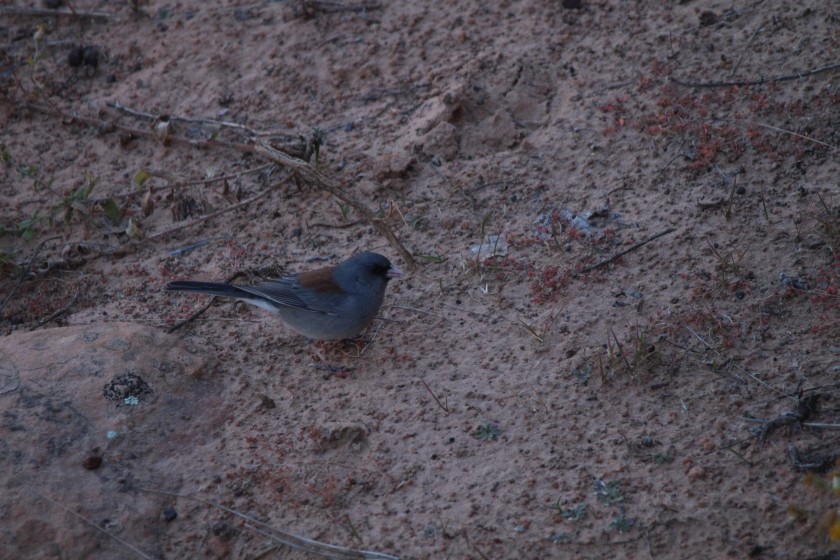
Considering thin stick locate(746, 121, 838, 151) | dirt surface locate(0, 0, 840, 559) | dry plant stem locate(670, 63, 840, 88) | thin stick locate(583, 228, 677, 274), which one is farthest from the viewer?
dry plant stem locate(670, 63, 840, 88)

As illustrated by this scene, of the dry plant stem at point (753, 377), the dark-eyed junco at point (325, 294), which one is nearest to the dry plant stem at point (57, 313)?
the dark-eyed junco at point (325, 294)

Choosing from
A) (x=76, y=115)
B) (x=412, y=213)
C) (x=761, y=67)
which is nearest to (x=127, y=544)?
(x=412, y=213)

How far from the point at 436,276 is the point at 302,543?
182 cm

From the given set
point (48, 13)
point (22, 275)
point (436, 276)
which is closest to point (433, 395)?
point (436, 276)

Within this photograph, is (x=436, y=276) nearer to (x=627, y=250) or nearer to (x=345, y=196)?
(x=345, y=196)

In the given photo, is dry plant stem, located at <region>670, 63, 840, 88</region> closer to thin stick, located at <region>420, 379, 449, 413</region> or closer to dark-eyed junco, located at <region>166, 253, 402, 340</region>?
dark-eyed junco, located at <region>166, 253, 402, 340</region>

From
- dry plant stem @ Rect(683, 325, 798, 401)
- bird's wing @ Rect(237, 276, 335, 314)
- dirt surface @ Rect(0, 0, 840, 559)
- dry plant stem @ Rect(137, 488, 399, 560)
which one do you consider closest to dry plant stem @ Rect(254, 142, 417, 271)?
dirt surface @ Rect(0, 0, 840, 559)

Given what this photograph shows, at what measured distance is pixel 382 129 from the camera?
225 inches

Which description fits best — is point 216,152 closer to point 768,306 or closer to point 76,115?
point 76,115

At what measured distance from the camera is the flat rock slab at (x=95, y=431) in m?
3.50

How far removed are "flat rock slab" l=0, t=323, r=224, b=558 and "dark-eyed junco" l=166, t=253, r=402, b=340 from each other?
408mm

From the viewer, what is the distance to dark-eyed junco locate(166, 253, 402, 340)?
14.4 feet

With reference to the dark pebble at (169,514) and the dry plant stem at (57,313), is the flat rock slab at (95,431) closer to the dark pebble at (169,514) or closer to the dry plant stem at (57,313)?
the dark pebble at (169,514)

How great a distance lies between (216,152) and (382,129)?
1.21m
